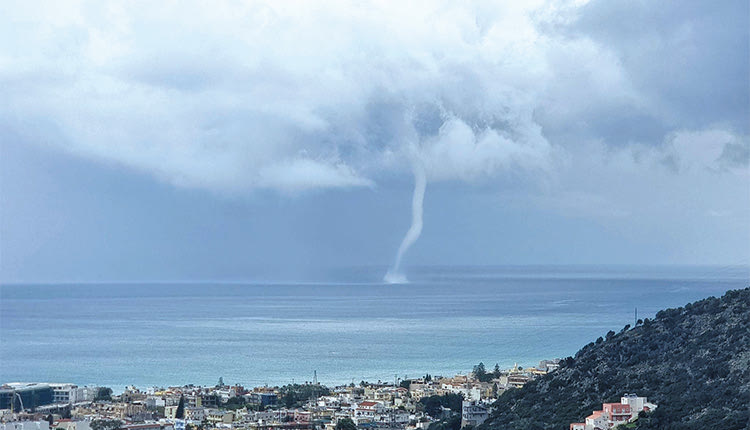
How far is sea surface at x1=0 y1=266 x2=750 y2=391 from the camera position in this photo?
39.0 meters

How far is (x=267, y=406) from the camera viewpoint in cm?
2559

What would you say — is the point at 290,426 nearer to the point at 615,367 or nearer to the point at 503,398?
the point at 503,398

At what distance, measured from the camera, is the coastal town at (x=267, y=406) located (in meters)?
21.4

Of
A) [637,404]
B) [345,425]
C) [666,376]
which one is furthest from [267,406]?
[637,404]

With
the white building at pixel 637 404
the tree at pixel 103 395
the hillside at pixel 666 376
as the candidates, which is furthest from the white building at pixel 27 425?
the white building at pixel 637 404

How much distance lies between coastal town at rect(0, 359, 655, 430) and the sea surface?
5.55m

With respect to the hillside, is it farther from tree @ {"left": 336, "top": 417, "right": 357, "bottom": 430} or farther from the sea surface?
the sea surface

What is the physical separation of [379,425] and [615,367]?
621 centimetres

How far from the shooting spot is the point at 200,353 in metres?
46.9

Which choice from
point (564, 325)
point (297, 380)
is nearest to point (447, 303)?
point (564, 325)

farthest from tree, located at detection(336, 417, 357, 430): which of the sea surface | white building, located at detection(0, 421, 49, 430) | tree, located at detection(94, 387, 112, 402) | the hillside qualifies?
the sea surface

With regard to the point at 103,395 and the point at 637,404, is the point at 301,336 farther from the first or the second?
the point at 637,404

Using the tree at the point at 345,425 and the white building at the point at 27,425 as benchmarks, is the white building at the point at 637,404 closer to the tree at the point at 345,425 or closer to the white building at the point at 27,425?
the tree at the point at 345,425

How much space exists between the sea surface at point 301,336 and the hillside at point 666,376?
15837mm
